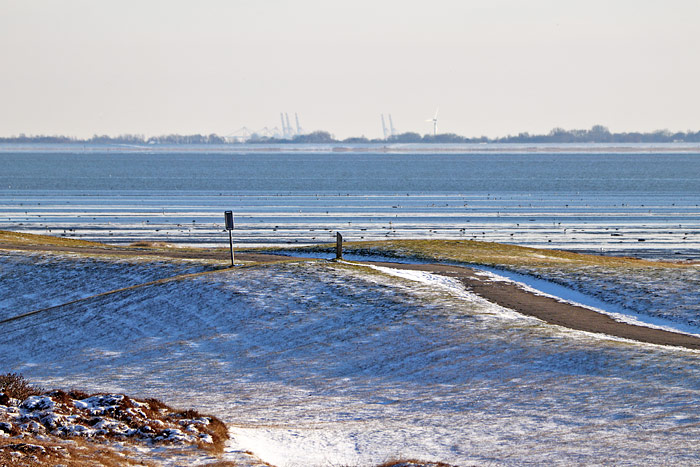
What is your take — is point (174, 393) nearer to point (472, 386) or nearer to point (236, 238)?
point (472, 386)

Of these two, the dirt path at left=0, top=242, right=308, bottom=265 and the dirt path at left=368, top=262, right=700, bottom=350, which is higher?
the dirt path at left=0, top=242, right=308, bottom=265

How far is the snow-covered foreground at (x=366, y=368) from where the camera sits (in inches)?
681

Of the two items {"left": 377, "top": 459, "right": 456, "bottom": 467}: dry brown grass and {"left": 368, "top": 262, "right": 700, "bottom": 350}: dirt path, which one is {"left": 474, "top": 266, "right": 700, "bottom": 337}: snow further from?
{"left": 377, "top": 459, "right": 456, "bottom": 467}: dry brown grass

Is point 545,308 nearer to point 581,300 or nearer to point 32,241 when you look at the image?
point 581,300

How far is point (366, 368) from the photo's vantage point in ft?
76.6

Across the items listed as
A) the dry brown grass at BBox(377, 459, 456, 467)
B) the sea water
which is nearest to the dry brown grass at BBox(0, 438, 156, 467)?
the dry brown grass at BBox(377, 459, 456, 467)

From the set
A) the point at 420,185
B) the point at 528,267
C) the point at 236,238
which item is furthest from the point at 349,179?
the point at 528,267

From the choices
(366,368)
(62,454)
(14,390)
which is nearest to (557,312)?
(366,368)

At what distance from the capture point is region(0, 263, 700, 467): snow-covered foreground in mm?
17297

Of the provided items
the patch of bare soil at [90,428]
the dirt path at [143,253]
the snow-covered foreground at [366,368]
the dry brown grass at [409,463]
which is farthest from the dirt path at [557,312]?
the patch of bare soil at [90,428]

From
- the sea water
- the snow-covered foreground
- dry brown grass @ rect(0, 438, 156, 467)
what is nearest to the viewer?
dry brown grass @ rect(0, 438, 156, 467)

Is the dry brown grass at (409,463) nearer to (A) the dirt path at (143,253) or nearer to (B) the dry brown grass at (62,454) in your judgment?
(B) the dry brown grass at (62,454)

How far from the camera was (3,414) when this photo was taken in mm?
16438

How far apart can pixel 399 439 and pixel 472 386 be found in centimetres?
405
